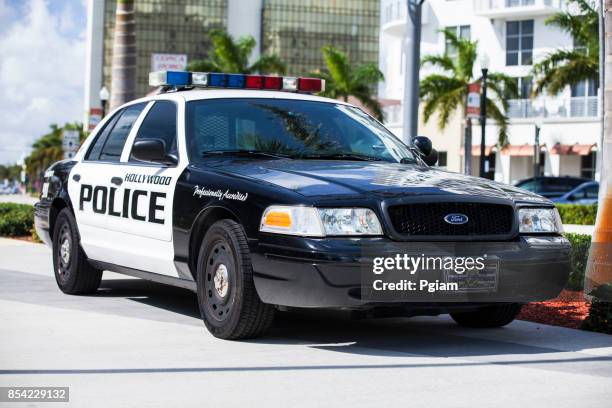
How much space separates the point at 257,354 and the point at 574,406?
2.05 m

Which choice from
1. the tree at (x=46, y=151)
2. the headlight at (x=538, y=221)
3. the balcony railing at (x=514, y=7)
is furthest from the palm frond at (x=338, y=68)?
the tree at (x=46, y=151)

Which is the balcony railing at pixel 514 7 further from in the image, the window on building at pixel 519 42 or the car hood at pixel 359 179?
the car hood at pixel 359 179

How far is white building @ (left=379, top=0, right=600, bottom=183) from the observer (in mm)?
54281

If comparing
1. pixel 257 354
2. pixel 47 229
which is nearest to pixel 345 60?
pixel 47 229

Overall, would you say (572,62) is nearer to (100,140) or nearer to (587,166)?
(587,166)

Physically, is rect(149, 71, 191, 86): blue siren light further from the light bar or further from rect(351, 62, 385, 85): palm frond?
rect(351, 62, 385, 85): palm frond

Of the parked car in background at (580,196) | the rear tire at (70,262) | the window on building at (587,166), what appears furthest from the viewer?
the window on building at (587,166)

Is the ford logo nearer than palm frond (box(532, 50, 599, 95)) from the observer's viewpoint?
Yes

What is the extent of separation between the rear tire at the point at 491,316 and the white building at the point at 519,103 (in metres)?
45.8

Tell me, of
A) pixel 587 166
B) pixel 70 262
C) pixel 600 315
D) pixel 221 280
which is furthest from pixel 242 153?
pixel 587 166

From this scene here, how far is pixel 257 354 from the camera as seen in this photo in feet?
22.3

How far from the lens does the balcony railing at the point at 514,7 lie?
57000 millimetres

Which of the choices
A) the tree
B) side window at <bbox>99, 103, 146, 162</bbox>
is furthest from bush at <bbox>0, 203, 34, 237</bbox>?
the tree

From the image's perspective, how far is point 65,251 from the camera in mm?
9734
